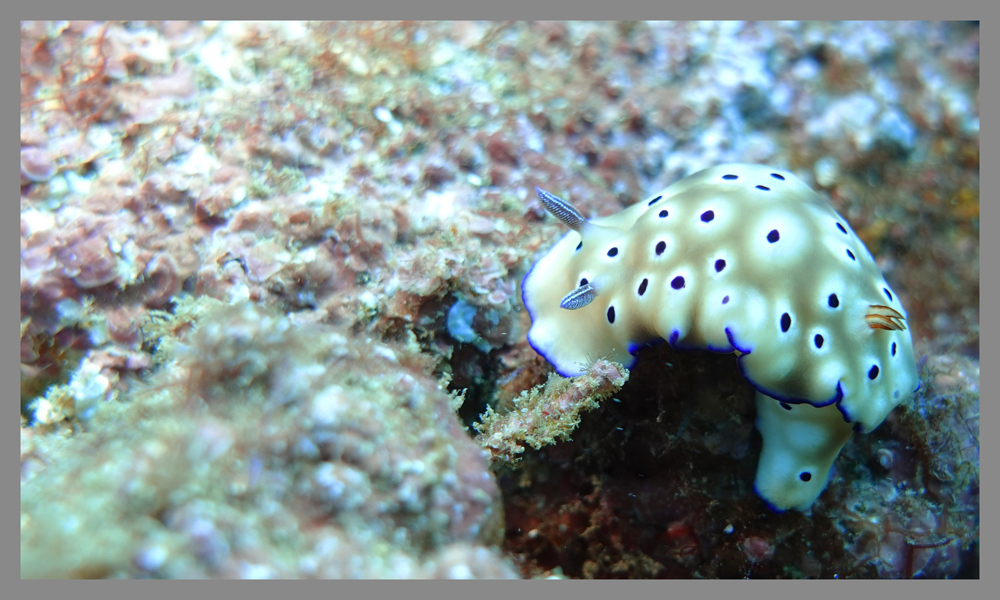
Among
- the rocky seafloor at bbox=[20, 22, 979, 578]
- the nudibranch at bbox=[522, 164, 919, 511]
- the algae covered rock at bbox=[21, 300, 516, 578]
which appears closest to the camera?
the algae covered rock at bbox=[21, 300, 516, 578]

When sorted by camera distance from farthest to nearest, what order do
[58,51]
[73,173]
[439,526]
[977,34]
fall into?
[977,34] → [58,51] → [73,173] → [439,526]

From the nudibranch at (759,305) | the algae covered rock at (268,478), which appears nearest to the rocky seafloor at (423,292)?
the algae covered rock at (268,478)

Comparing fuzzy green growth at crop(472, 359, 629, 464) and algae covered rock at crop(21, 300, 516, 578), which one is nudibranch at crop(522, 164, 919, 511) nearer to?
fuzzy green growth at crop(472, 359, 629, 464)

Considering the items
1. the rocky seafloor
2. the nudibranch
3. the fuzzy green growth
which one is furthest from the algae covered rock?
the nudibranch

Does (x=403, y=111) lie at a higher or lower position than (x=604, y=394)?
higher

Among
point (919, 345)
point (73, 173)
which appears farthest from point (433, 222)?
point (919, 345)

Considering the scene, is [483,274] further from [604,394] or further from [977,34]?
[977,34]
